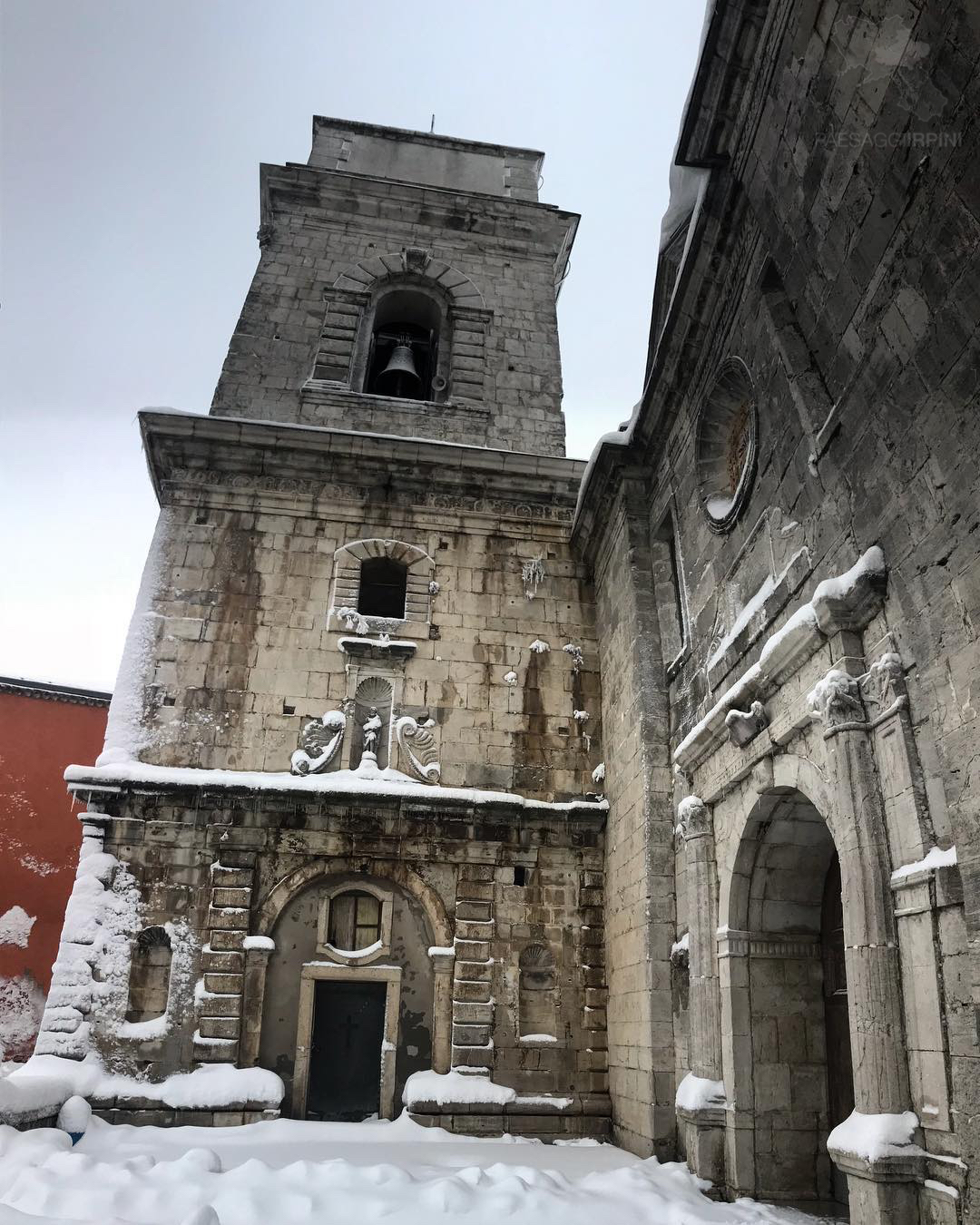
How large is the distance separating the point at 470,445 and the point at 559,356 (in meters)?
2.96

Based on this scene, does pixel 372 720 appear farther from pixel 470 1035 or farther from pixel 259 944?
pixel 470 1035

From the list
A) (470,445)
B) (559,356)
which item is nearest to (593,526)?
(470,445)

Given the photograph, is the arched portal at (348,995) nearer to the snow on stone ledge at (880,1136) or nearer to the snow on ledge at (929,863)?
the snow on stone ledge at (880,1136)

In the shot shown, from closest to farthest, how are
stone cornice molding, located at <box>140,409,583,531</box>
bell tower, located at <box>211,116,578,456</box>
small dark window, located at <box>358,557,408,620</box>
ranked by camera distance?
stone cornice molding, located at <box>140,409,583,531</box>, small dark window, located at <box>358,557,408,620</box>, bell tower, located at <box>211,116,578,456</box>

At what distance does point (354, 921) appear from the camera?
9.52m

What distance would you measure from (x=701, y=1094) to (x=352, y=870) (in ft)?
14.2

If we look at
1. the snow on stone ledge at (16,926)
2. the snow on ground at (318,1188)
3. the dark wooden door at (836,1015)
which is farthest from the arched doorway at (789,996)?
the snow on stone ledge at (16,926)

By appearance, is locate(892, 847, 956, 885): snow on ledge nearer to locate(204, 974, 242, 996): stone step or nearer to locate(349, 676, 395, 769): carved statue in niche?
locate(349, 676, 395, 769): carved statue in niche

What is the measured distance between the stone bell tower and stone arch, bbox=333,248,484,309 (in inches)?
41.9

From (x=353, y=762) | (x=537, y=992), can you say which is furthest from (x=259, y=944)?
(x=537, y=992)

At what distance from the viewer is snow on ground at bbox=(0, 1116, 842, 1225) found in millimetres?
5367

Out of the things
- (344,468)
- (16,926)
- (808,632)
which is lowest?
(16,926)

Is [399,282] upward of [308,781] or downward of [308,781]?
upward

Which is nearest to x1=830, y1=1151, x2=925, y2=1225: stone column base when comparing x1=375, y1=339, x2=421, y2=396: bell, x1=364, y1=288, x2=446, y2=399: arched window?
x1=364, y1=288, x2=446, y2=399: arched window
